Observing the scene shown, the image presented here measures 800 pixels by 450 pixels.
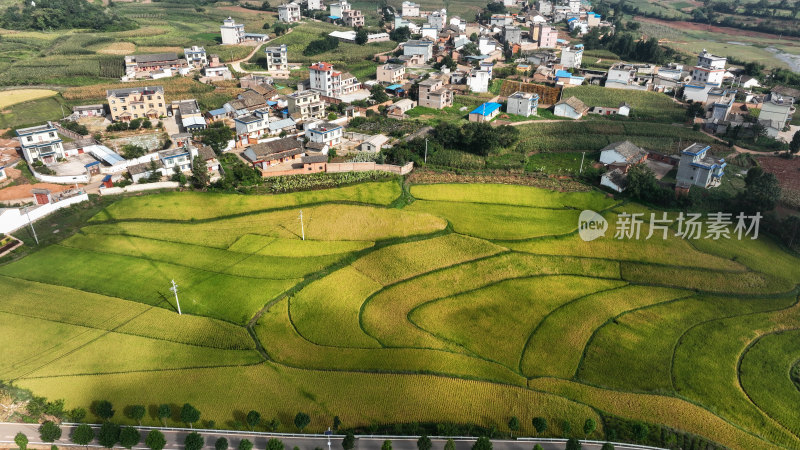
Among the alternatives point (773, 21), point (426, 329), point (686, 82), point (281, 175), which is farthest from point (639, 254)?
point (773, 21)

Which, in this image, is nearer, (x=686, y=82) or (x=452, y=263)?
(x=452, y=263)

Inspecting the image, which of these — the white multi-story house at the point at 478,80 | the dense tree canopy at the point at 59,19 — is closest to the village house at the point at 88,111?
the dense tree canopy at the point at 59,19

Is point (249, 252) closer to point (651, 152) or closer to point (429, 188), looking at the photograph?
point (429, 188)

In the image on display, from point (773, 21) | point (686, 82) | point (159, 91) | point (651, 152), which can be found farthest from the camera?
point (773, 21)

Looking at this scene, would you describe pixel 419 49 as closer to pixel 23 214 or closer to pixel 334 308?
pixel 23 214

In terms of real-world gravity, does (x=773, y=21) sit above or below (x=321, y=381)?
above

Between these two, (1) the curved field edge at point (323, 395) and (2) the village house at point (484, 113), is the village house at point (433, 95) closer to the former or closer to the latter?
(2) the village house at point (484, 113)

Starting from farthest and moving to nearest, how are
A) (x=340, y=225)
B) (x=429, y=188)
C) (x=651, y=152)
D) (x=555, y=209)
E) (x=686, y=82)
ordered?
1. (x=686, y=82)
2. (x=651, y=152)
3. (x=429, y=188)
4. (x=555, y=209)
5. (x=340, y=225)
